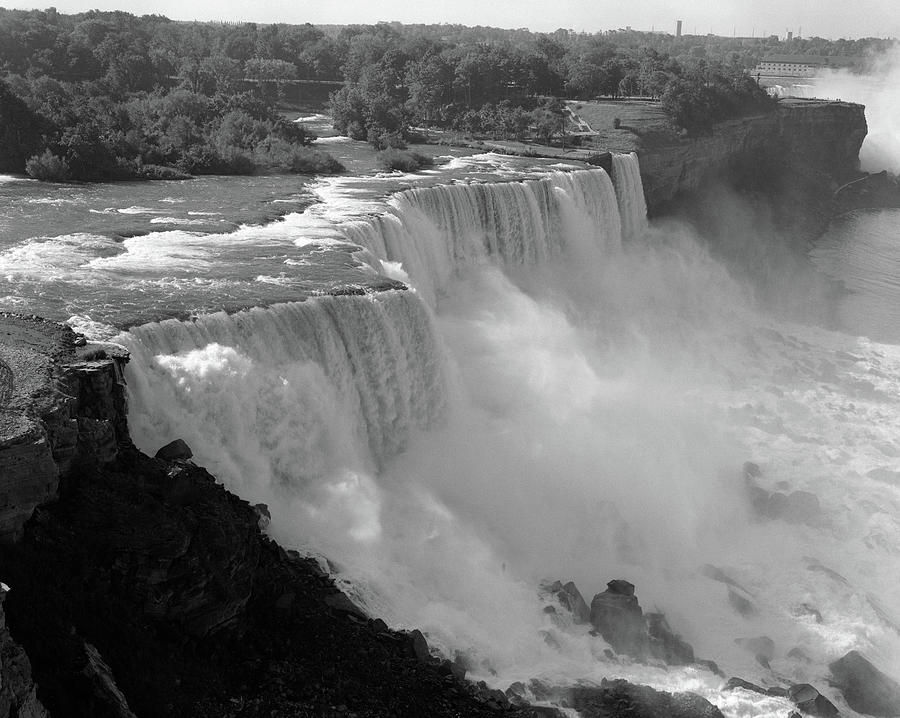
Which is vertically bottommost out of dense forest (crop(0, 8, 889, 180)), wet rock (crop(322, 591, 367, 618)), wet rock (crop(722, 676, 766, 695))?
wet rock (crop(722, 676, 766, 695))

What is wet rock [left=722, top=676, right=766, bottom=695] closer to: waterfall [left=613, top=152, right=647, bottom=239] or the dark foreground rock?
the dark foreground rock

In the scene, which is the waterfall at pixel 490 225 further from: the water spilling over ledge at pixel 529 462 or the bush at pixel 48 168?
the bush at pixel 48 168

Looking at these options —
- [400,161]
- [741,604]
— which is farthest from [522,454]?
[400,161]

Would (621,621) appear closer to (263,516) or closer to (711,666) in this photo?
(711,666)

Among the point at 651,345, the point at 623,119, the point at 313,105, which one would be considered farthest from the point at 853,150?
the point at 651,345

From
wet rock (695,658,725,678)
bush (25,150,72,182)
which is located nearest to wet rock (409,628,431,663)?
wet rock (695,658,725,678)

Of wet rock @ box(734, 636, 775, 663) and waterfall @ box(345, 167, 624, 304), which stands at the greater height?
waterfall @ box(345, 167, 624, 304)
